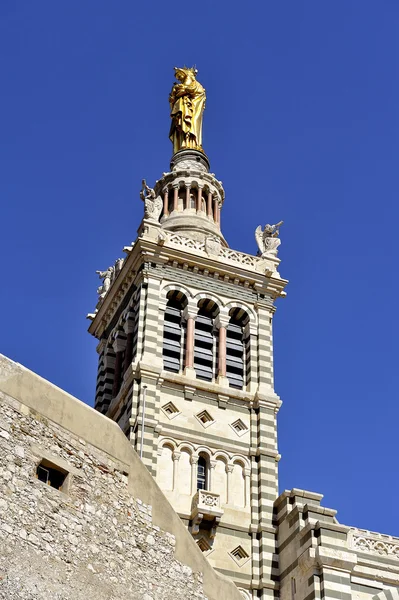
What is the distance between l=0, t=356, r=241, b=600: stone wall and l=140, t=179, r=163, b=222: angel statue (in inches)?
863

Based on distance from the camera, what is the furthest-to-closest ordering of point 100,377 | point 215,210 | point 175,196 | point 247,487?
point 215,210, point 175,196, point 100,377, point 247,487

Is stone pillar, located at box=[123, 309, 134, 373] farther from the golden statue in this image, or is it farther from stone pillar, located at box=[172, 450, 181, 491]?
the golden statue

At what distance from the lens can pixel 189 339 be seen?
3362 centimetres

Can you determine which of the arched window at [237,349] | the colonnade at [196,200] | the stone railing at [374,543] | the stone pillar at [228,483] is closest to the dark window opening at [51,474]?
the stone railing at [374,543]

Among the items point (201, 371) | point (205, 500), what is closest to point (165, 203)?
point (201, 371)

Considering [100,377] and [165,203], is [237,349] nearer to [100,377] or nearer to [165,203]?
[100,377]

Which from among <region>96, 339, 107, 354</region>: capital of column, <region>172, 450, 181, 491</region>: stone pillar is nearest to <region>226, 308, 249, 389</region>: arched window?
<region>172, 450, 181, 491</region>: stone pillar

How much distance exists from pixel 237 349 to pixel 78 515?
71.6 feet

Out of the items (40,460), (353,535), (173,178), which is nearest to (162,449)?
(353,535)

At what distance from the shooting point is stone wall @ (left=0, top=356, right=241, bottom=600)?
1218 cm

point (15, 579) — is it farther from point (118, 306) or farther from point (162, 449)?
point (118, 306)

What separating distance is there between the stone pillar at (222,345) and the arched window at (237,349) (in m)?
0.29

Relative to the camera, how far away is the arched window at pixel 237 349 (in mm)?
33812

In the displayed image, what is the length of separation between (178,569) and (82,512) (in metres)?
2.03
